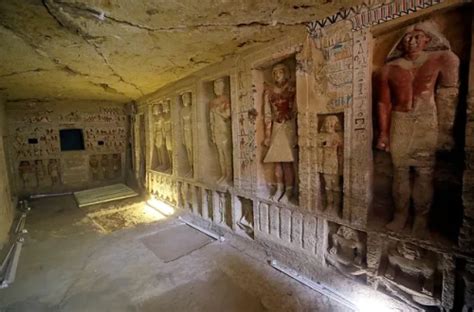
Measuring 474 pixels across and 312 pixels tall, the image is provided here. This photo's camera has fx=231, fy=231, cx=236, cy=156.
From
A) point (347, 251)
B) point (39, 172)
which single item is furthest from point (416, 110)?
point (39, 172)

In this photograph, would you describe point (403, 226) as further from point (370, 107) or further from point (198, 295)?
point (198, 295)

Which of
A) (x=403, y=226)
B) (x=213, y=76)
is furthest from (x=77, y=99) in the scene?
(x=403, y=226)

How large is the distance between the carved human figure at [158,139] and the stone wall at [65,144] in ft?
8.39

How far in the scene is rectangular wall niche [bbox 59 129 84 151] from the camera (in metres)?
8.29

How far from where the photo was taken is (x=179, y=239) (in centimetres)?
416

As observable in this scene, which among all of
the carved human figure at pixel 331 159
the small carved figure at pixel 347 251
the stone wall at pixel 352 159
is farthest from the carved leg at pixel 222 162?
the small carved figure at pixel 347 251

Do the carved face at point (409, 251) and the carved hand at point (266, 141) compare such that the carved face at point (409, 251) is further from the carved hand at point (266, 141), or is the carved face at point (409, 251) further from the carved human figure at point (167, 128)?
the carved human figure at point (167, 128)

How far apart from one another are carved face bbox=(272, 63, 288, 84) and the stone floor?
2.61 m

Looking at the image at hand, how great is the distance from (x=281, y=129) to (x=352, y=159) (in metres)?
1.07

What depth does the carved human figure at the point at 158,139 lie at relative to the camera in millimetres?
6199

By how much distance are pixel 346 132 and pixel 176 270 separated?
281 centimetres

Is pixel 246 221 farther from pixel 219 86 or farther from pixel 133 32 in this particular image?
pixel 133 32

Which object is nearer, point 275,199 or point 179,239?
point 275,199

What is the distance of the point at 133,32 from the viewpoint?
2758 mm
